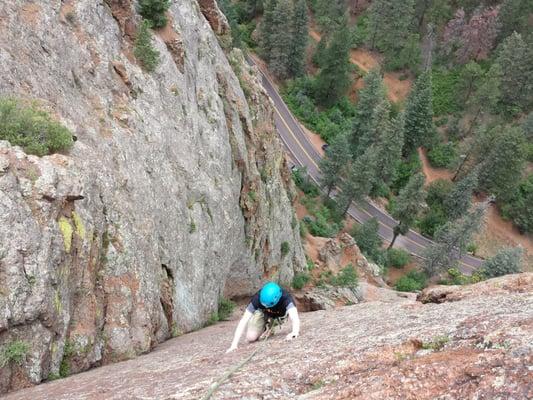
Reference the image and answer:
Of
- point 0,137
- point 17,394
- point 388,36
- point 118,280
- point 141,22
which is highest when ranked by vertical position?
point 388,36

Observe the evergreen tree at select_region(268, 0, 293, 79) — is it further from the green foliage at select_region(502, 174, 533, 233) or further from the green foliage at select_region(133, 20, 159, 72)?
the green foliage at select_region(133, 20, 159, 72)

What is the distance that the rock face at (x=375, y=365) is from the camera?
596 centimetres

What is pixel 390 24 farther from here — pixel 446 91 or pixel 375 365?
pixel 375 365

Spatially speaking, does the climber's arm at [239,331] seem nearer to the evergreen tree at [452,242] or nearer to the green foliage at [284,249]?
the green foliage at [284,249]

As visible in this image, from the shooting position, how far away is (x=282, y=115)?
73312 mm

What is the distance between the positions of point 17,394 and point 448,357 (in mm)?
7936

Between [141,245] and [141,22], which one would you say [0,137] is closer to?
[141,245]

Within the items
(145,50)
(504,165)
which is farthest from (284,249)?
(504,165)

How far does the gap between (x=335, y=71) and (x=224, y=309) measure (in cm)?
5888

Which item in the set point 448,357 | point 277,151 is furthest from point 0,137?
point 277,151

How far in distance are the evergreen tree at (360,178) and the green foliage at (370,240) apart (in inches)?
178

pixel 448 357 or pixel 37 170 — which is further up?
pixel 37 170

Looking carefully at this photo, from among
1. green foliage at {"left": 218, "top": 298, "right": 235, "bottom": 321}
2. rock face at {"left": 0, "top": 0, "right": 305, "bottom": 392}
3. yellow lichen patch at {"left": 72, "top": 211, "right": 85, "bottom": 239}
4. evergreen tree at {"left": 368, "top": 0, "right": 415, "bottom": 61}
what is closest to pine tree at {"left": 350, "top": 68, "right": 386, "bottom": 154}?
evergreen tree at {"left": 368, "top": 0, "right": 415, "bottom": 61}

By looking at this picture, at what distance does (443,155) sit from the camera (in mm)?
74625
